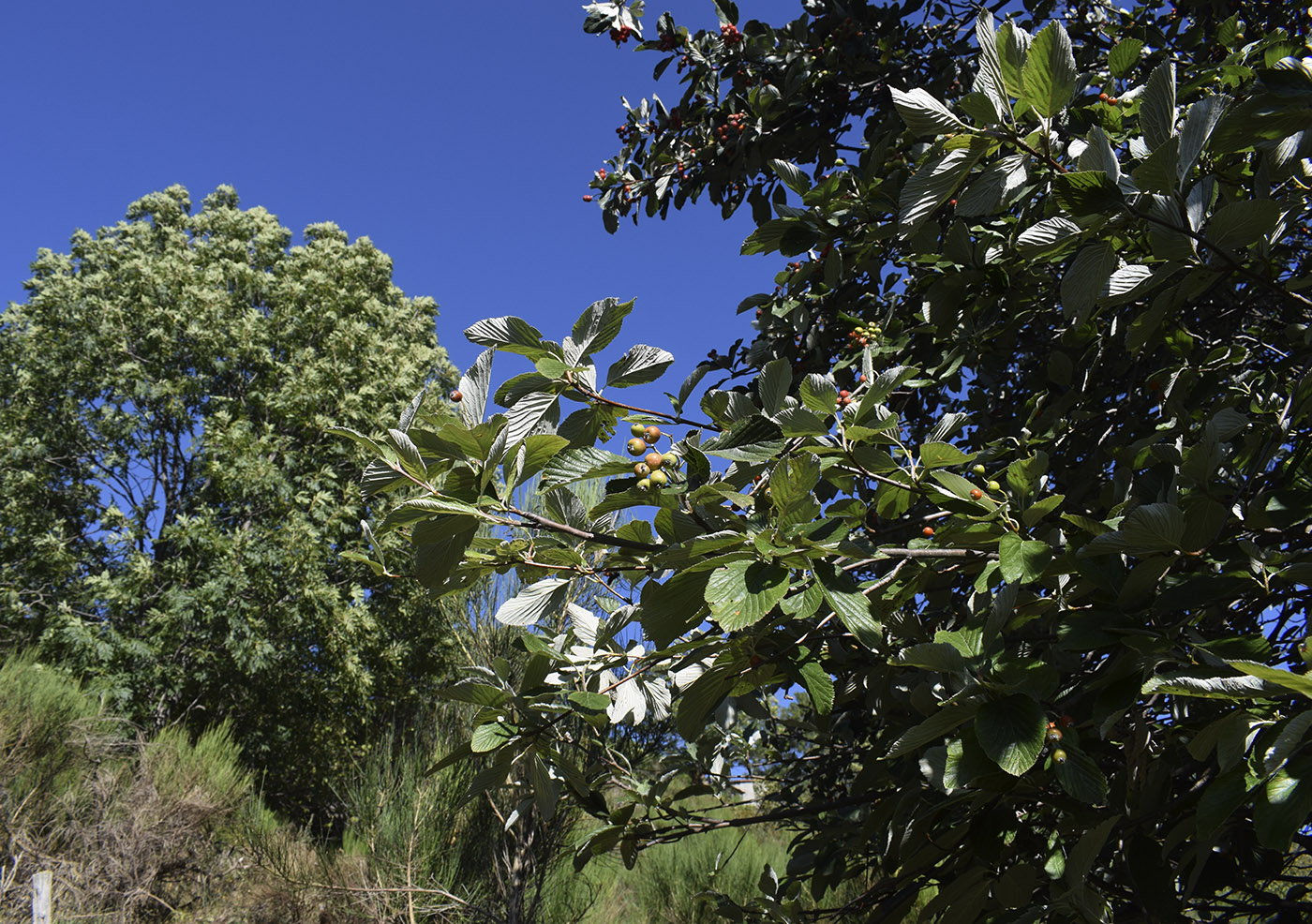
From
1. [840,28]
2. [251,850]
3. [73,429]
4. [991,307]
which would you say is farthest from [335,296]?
[991,307]

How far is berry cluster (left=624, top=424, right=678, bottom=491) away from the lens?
84cm

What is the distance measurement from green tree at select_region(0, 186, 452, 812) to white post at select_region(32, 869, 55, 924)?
4.53m

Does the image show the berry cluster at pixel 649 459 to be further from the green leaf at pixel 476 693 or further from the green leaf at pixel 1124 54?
the green leaf at pixel 1124 54

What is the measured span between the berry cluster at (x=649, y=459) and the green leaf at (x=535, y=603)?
18 centimetres

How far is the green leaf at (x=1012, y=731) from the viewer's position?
28.2 inches

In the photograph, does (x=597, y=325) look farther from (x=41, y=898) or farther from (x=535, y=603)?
(x=41, y=898)

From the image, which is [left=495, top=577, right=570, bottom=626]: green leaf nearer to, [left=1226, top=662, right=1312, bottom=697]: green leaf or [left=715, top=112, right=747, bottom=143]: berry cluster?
[left=1226, top=662, right=1312, bottom=697]: green leaf

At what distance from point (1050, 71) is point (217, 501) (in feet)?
38.8

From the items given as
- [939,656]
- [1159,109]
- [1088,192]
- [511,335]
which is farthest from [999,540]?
[511,335]

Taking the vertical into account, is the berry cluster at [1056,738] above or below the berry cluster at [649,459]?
below

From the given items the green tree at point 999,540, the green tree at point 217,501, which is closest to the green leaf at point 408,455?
the green tree at point 999,540

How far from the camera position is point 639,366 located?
35.2 inches

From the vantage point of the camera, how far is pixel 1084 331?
1386 millimetres

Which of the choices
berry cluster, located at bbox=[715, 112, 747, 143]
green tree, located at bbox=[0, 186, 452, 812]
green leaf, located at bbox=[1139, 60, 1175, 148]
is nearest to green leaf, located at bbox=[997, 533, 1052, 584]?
green leaf, located at bbox=[1139, 60, 1175, 148]
